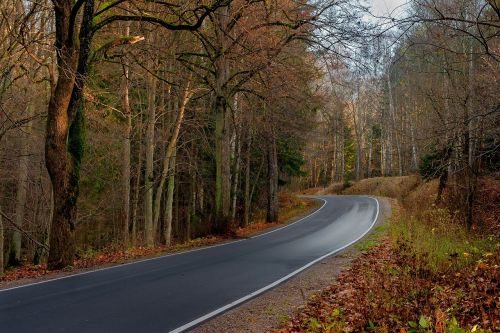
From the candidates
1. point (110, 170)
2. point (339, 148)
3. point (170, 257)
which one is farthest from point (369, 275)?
point (339, 148)

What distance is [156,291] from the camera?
8.93m

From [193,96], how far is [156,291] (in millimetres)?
18601

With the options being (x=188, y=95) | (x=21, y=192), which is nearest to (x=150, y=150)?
(x=188, y=95)

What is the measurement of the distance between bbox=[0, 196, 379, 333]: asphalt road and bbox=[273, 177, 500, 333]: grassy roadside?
1.51 meters

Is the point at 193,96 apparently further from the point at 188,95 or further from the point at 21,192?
the point at 21,192

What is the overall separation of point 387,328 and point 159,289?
4637 millimetres

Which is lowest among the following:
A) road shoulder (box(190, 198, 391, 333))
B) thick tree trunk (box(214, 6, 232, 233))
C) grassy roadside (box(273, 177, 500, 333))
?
road shoulder (box(190, 198, 391, 333))

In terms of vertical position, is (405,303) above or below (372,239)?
above

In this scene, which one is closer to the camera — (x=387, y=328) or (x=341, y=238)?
(x=387, y=328)

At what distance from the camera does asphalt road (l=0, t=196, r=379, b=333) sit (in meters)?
6.90

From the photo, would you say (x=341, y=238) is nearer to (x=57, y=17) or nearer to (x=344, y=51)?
(x=344, y=51)

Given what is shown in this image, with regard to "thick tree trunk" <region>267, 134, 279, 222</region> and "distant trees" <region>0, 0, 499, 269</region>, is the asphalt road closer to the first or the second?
"distant trees" <region>0, 0, 499, 269</region>

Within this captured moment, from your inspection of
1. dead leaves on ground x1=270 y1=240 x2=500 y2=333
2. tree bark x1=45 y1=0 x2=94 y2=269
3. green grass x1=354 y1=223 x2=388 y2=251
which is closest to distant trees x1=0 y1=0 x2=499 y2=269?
tree bark x1=45 y1=0 x2=94 y2=269

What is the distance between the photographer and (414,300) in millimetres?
7371
